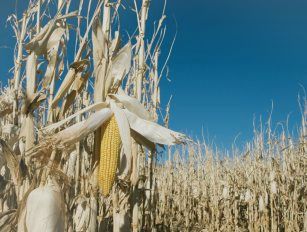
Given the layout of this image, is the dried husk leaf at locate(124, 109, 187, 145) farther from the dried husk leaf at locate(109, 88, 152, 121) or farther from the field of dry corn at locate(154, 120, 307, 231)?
the field of dry corn at locate(154, 120, 307, 231)

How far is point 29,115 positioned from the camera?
4.72 feet

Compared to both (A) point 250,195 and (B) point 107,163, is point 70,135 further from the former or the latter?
(A) point 250,195

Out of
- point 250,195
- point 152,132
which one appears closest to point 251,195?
point 250,195

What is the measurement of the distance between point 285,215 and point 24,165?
5.05 meters

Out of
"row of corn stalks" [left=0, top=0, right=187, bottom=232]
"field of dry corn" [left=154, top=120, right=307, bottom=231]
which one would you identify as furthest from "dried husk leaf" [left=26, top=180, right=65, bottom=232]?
"field of dry corn" [left=154, top=120, right=307, bottom=231]

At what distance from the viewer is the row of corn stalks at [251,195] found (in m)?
5.79

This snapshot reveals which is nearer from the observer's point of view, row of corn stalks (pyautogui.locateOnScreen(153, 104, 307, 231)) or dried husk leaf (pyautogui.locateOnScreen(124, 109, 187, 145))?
dried husk leaf (pyautogui.locateOnScreen(124, 109, 187, 145))

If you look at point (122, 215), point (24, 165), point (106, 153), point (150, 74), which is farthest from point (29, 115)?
point (150, 74)

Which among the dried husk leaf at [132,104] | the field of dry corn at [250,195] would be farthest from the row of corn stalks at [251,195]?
the dried husk leaf at [132,104]

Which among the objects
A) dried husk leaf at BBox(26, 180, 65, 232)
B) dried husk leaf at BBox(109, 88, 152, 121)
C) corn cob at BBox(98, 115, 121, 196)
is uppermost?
dried husk leaf at BBox(109, 88, 152, 121)

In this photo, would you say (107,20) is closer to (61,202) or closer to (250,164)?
(61,202)

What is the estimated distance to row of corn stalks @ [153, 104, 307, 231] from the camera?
579 cm

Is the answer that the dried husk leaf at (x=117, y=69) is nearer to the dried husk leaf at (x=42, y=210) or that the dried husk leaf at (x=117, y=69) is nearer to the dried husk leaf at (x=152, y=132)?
the dried husk leaf at (x=152, y=132)

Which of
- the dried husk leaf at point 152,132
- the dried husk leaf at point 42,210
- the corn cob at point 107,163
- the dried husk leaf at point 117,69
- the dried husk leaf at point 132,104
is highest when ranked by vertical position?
the dried husk leaf at point 117,69
